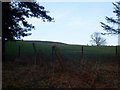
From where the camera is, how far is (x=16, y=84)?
37.3 ft

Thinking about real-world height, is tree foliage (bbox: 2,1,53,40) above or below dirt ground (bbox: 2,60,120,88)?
above

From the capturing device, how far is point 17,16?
63.6 feet

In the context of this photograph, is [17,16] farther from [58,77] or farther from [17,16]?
[58,77]

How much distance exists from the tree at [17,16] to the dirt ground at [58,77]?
12.4 ft

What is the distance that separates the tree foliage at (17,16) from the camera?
17.8 m

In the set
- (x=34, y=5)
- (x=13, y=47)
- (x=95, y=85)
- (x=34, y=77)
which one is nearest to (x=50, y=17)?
(x=34, y=5)

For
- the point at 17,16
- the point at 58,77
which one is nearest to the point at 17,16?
the point at 17,16

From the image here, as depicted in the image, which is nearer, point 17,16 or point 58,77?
point 58,77

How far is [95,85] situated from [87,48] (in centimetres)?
1463

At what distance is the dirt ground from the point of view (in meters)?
11.4

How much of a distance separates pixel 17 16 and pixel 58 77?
26.9ft

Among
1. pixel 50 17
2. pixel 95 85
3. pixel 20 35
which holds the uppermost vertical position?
pixel 50 17

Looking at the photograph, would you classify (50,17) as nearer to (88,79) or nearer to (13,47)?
(13,47)

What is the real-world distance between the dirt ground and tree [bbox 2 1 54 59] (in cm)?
377
